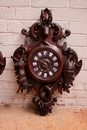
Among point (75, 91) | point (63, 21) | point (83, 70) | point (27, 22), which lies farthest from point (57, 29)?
point (75, 91)

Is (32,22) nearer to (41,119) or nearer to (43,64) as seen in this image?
(43,64)

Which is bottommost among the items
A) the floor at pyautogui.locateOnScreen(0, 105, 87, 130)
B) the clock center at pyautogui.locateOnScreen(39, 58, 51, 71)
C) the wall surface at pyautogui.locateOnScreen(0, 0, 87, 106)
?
the floor at pyautogui.locateOnScreen(0, 105, 87, 130)

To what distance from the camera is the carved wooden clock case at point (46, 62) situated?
1.06 m

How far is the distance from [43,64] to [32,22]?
0.92 feet

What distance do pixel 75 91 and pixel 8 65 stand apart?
19.4 inches

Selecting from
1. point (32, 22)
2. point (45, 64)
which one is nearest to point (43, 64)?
point (45, 64)

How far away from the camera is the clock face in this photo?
107 cm

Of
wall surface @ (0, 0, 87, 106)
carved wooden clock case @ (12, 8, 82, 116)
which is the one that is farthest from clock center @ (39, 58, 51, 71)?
wall surface @ (0, 0, 87, 106)

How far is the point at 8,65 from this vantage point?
117 centimetres

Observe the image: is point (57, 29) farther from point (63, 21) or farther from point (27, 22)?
point (27, 22)

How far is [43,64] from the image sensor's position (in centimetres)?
108

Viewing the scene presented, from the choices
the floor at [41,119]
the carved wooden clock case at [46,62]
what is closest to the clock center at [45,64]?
the carved wooden clock case at [46,62]

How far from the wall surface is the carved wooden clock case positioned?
62 millimetres

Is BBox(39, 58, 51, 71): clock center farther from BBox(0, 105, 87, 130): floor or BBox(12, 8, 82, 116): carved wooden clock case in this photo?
BBox(0, 105, 87, 130): floor
